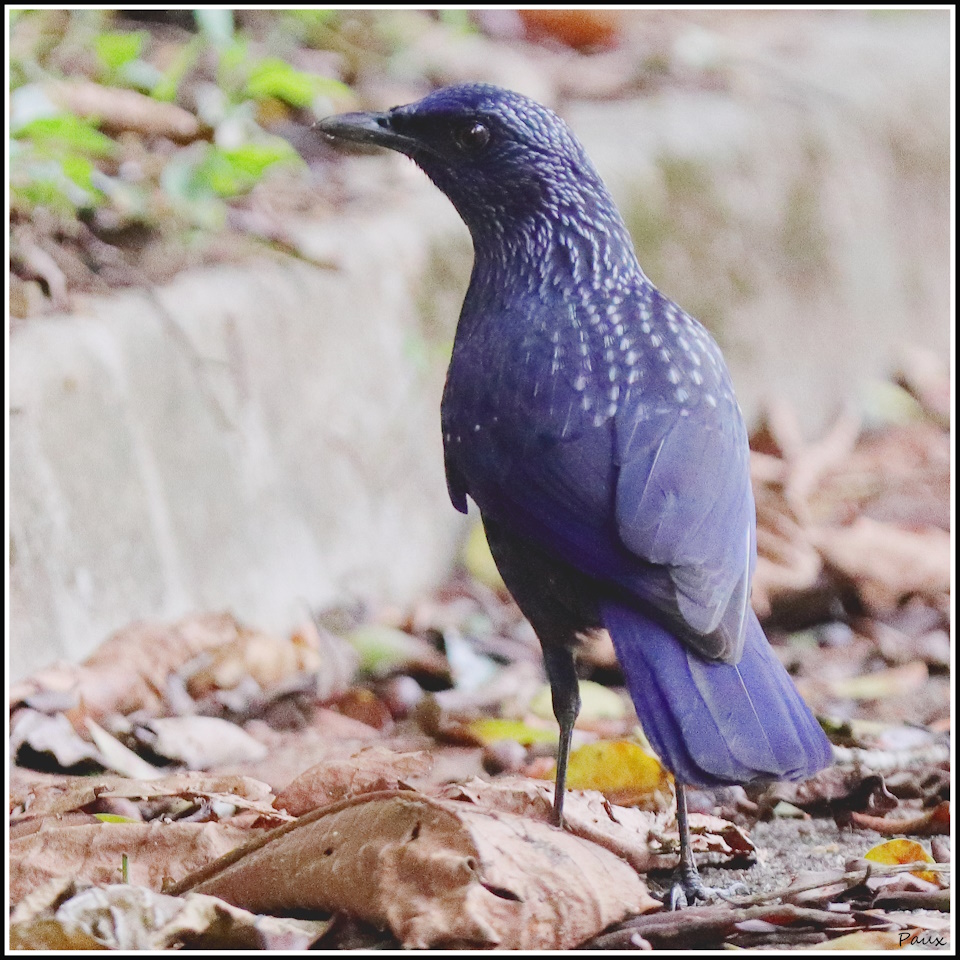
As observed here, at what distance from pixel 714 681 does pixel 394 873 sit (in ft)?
2.32

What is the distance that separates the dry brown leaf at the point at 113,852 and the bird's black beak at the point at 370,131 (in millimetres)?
1789

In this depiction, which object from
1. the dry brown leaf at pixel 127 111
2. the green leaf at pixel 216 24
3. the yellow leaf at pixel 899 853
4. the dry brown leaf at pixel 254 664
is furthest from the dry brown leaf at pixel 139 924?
the green leaf at pixel 216 24

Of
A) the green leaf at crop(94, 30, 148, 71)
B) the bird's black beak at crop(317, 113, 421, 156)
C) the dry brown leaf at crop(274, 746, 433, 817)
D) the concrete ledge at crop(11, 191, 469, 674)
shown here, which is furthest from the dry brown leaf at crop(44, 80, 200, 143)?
the dry brown leaf at crop(274, 746, 433, 817)

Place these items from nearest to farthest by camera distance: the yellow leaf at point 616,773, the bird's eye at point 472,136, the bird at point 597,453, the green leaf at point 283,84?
the bird at point 597,453
the yellow leaf at point 616,773
the bird's eye at point 472,136
the green leaf at point 283,84

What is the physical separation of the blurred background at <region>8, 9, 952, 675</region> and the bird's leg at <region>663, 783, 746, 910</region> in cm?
198

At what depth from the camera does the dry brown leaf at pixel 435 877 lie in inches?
93.7

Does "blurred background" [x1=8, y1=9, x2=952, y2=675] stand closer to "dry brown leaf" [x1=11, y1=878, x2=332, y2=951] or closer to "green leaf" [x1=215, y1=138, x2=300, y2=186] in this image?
"green leaf" [x1=215, y1=138, x2=300, y2=186]

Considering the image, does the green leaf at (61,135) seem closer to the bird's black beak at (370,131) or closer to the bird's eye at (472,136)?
the bird's black beak at (370,131)

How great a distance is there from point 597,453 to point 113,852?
1.28 meters

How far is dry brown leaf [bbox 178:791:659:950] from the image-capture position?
2.38m

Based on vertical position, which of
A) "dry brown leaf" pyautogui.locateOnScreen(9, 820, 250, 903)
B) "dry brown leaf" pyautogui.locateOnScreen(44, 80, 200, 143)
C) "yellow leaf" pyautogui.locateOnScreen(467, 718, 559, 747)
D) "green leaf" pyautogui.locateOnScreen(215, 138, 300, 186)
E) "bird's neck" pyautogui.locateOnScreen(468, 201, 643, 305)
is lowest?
"yellow leaf" pyautogui.locateOnScreen(467, 718, 559, 747)

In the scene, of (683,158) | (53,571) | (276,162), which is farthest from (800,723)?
(683,158)

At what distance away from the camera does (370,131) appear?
11.7 ft

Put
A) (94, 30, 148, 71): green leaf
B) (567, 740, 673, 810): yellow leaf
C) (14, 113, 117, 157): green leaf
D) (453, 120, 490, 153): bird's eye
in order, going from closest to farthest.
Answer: (567, 740, 673, 810): yellow leaf → (453, 120, 490, 153): bird's eye → (14, 113, 117, 157): green leaf → (94, 30, 148, 71): green leaf
